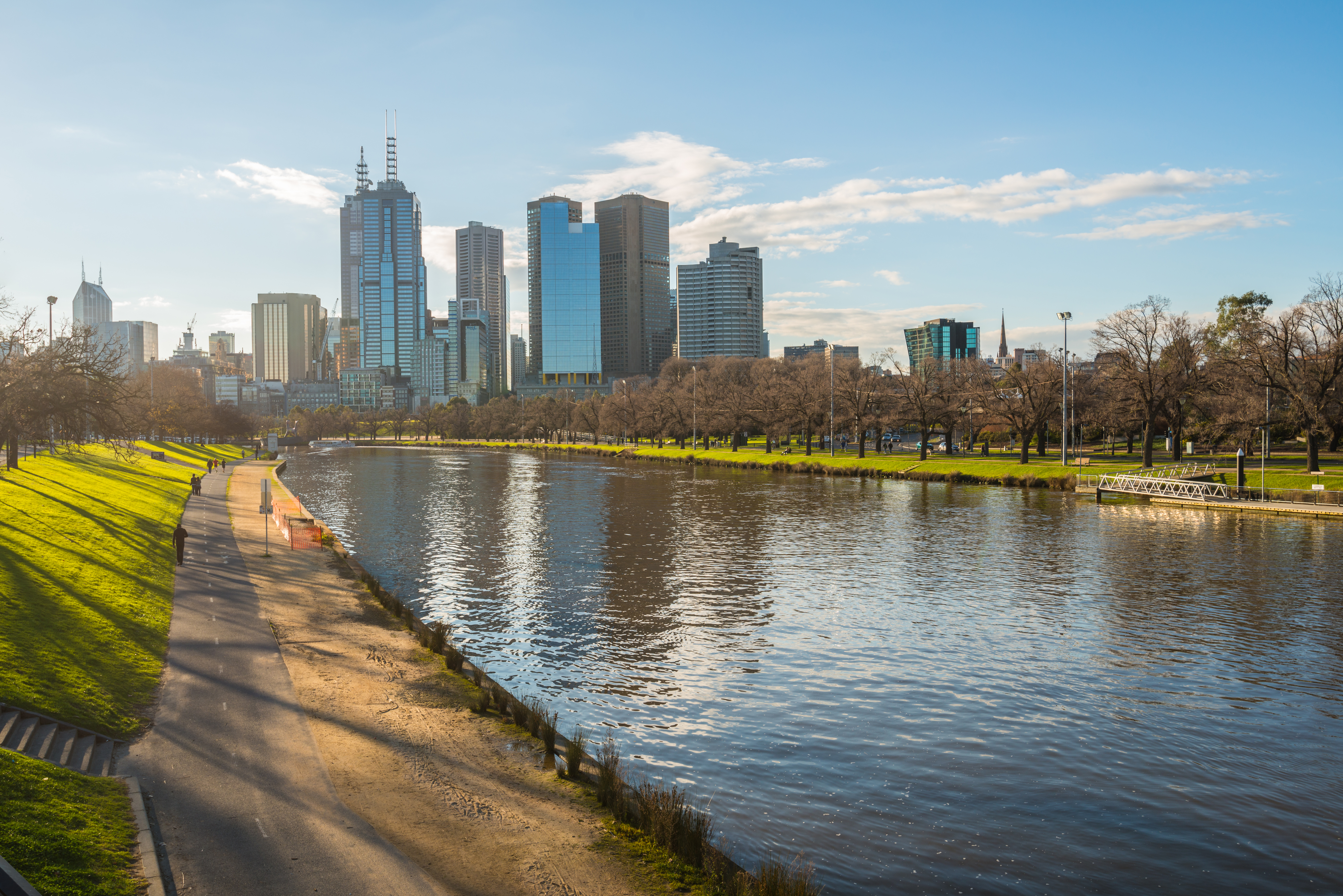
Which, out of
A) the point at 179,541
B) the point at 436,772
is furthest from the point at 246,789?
the point at 179,541

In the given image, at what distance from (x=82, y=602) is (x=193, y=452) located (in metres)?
113

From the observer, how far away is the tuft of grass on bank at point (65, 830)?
31.5 ft

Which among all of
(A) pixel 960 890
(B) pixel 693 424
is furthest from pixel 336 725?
(B) pixel 693 424

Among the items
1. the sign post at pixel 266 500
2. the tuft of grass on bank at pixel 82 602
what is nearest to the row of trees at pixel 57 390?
the tuft of grass on bank at pixel 82 602

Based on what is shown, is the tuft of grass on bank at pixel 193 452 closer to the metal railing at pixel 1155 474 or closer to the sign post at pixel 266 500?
the sign post at pixel 266 500

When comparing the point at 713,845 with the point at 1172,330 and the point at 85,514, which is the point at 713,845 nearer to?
the point at 85,514

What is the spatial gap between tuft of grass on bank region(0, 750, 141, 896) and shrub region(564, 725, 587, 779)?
621cm

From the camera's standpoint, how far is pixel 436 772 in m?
14.0

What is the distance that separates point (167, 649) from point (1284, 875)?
23340 mm

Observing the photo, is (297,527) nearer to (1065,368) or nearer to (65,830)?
(65,830)

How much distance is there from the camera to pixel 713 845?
40.3ft

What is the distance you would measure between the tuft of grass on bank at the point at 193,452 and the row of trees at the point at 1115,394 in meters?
68.5

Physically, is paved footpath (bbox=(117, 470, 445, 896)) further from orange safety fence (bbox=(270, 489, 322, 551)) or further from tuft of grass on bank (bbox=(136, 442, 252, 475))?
tuft of grass on bank (bbox=(136, 442, 252, 475))

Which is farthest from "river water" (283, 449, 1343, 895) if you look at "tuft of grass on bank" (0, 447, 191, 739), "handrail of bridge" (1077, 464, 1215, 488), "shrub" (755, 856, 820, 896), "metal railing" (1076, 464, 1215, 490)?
"handrail of bridge" (1077, 464, 1215, 488)
